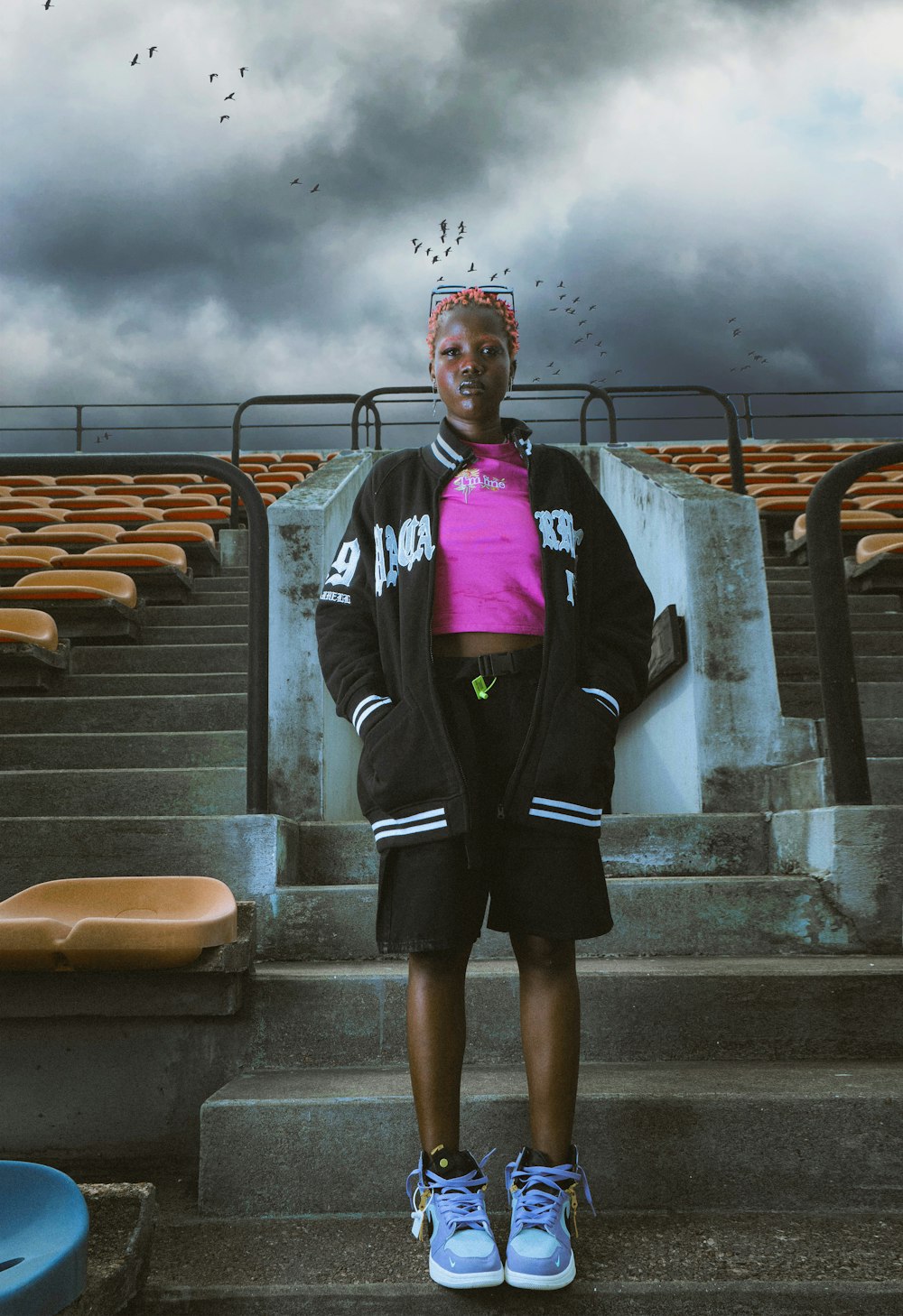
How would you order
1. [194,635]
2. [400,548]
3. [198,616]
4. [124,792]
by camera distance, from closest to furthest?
1. [400,548]
2. [124,792]
3. [194,635]
4. [198,616]

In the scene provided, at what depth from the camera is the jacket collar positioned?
173cm

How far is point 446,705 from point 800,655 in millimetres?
2386

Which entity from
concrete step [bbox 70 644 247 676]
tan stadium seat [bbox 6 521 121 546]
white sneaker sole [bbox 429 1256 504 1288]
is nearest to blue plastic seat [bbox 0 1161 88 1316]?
white sneaker sole [bbox 429 1256 504 1288]

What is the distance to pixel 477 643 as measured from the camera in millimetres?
1610

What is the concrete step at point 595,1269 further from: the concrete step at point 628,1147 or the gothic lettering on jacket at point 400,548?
the gothic lettering on jacket at point 400,548

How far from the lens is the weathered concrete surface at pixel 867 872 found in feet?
7.34

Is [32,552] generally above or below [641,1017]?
above

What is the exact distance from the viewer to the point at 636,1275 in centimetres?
134

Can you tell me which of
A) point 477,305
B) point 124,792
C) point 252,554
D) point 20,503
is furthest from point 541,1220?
point 20,503

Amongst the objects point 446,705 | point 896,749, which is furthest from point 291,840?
point 896,749

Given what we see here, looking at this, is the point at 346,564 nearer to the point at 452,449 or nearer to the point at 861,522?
the point at 452,449

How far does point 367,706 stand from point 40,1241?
0.84 meters

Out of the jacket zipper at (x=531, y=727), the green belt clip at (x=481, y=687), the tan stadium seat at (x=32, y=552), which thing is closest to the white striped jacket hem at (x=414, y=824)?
the jacket zipper at (x=531, y=727)

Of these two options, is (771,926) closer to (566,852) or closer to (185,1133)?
(566,852)
